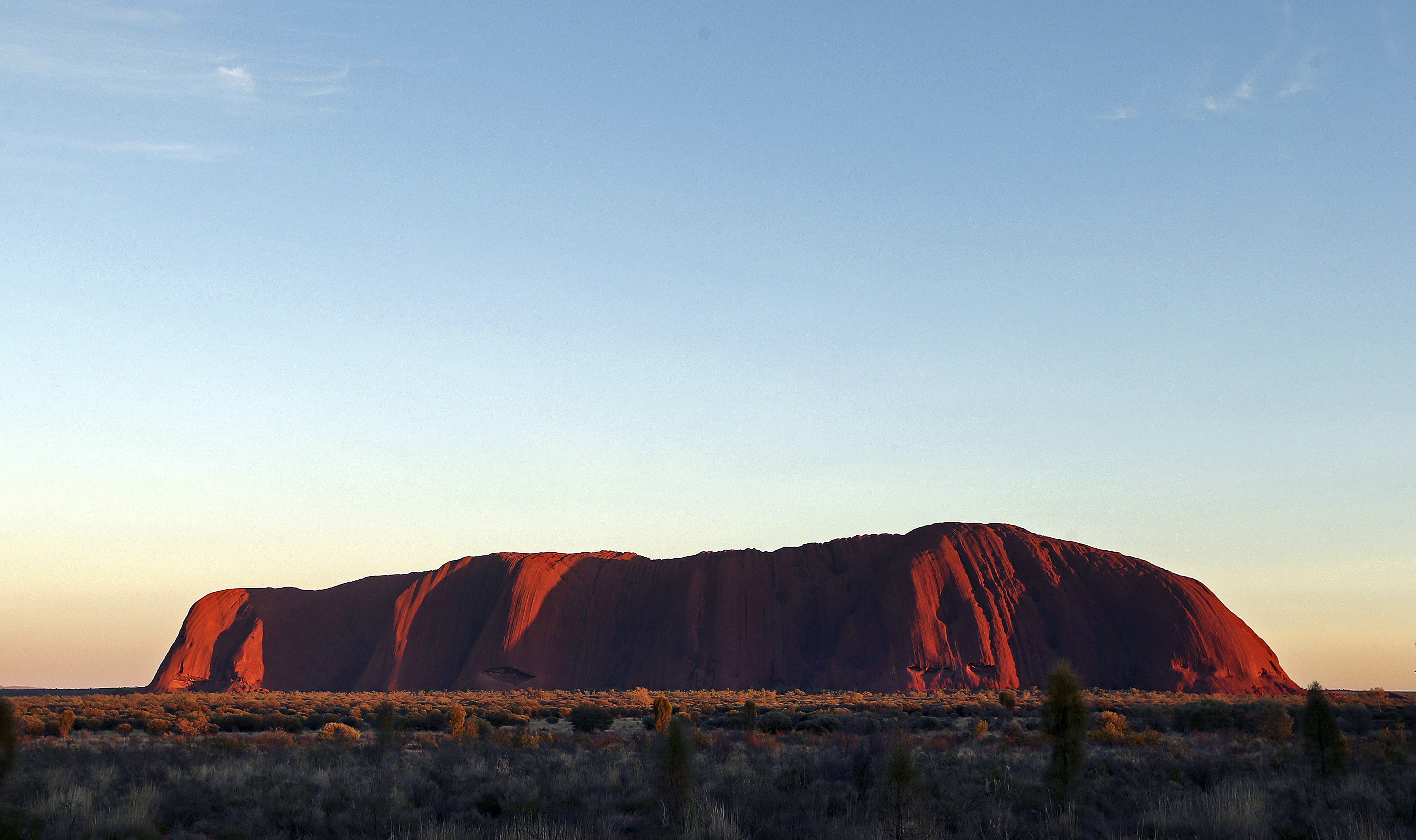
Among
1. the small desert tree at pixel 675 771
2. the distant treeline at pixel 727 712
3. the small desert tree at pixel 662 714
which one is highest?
the small desert tree at pixel 675 771

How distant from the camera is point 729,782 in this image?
41.9 feet

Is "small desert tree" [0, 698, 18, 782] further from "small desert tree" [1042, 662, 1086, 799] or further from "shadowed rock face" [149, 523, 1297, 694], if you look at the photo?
"shadowed rock face" [149, 523, 1297, 694]

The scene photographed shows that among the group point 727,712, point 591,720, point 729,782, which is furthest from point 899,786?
point 727,712

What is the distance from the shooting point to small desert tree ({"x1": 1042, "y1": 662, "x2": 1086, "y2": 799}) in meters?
12.2

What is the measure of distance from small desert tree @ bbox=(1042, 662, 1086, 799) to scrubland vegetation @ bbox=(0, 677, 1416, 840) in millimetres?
26

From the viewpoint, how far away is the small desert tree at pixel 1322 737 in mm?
14141

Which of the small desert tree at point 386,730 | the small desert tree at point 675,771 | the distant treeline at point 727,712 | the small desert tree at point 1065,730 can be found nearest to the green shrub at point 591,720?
the distant treeline at point 727,712

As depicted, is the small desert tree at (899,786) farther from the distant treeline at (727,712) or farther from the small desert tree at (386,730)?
the small desert tree at (386,730)

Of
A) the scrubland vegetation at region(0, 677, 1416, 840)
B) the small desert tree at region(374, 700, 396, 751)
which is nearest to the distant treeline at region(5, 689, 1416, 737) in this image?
the scrubland vegetation at region(0, 677, 1416, 840)

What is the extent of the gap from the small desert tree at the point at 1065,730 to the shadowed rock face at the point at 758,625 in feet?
159

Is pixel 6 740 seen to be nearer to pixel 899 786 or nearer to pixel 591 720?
pixel 899 786

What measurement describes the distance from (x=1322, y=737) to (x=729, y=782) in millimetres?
10201

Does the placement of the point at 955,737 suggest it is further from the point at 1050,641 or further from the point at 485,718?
the point at 1050,641

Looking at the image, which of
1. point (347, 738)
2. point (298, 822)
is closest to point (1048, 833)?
point (298, 822)
